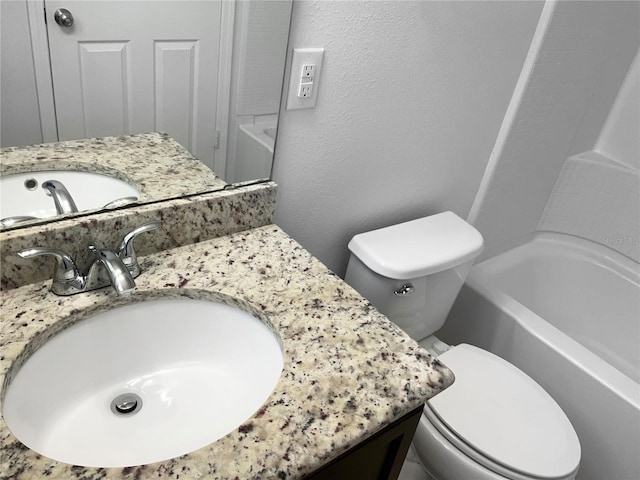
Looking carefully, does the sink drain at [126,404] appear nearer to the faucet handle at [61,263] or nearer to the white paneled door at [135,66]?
the faucet handle at [61,263]

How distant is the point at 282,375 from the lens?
0.80 meters

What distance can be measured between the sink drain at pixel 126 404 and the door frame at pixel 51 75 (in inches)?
17.8

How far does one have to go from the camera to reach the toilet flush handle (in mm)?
1378

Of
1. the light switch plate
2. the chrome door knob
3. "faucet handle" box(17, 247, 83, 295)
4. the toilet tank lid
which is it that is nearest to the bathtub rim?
the toilet tank lid

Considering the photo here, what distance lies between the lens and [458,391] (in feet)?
4.62

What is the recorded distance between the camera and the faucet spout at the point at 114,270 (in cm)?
82

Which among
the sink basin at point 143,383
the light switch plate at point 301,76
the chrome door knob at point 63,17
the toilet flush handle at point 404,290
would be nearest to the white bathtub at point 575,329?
the toilet flush handle at point 404,290

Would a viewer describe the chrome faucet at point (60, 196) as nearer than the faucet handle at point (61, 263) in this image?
No

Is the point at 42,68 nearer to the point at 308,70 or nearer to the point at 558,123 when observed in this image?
the point at 308,70

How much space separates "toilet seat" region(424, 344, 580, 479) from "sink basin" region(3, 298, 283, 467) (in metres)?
0.61

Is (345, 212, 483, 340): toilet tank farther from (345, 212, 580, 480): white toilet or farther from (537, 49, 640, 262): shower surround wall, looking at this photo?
(537, 49, 640, 262): shower surround wall

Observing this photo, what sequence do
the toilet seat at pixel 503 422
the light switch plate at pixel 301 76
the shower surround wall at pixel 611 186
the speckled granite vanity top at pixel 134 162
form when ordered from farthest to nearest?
1. the shower surround wall at pixel 611 186
2. the toilet seat at pixel 503 422
3. the light switch plate at pixel 301 76
4. the speckled granite vanity top at pixel 134 162

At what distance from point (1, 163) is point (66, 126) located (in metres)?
0.12

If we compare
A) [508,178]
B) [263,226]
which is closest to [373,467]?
[263,226]
